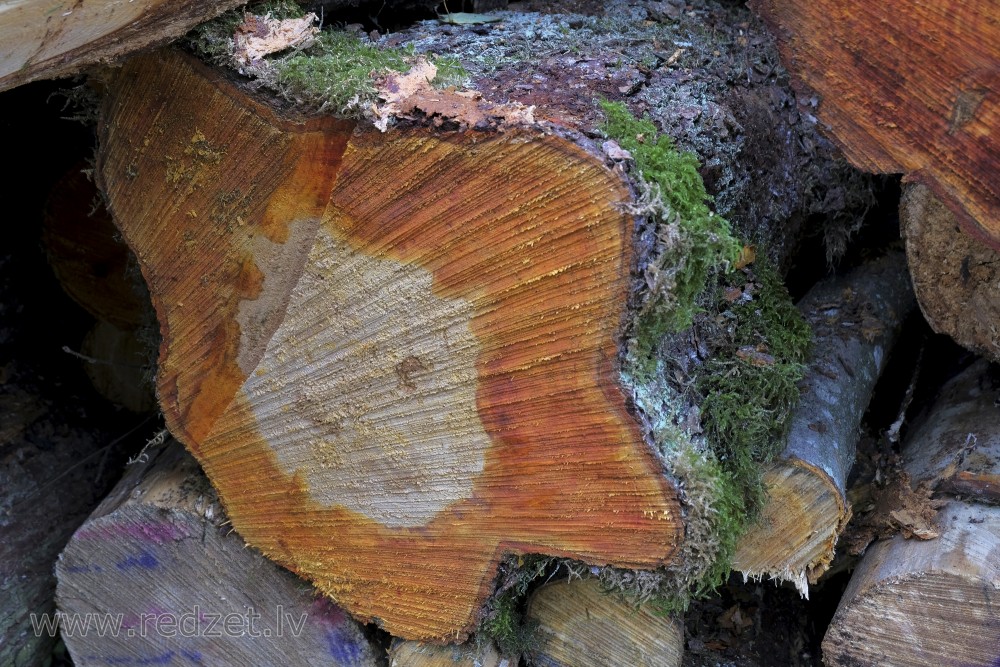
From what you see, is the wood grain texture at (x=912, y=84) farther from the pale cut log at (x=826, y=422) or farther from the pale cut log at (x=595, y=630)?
the pale cut log at (x=595, y=630)

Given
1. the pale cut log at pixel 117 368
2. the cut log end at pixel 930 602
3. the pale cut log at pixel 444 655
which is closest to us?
the cut log end at pixel 930 602

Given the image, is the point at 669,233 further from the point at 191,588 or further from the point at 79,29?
the point at 191,588

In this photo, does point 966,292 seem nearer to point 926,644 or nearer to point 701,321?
point 701,321

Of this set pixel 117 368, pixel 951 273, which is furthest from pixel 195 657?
pixel 951 273

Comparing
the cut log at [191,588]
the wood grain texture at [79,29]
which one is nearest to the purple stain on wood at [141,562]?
the cut log at [191,588]

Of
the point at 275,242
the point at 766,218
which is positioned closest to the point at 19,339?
the point at 275,242

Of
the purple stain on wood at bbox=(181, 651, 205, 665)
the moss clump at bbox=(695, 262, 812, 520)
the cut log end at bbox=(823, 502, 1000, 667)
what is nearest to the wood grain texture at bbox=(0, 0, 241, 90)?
the moss clump at bbox=(695, 262, 812, 520)
